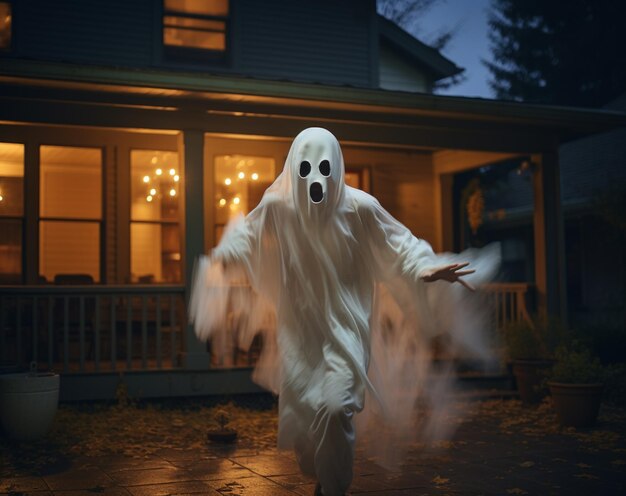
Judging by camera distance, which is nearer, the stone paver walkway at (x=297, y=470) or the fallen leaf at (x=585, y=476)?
the stone paver walkway at (x=297, y=470)

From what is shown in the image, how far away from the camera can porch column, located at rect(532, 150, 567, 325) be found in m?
12.0

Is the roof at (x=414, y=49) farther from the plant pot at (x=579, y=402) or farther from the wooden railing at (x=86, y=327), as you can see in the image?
the plant pot at (x=579, y=402)

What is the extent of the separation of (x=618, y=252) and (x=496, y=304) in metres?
7.28

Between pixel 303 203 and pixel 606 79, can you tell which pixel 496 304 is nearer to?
pixel 303 203

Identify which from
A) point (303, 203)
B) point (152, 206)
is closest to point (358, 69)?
point (152, 206)

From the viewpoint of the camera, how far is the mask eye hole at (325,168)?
4.88 meters

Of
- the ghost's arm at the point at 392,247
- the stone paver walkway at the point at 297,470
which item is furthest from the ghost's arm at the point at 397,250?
the stone paver walkway at the point at 297,470

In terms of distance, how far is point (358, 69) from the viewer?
13.5 m

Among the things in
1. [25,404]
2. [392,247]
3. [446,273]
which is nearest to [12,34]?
[25,404]

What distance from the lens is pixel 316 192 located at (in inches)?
191

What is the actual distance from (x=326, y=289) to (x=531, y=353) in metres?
6.11

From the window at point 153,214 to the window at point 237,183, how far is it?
2.15 feet

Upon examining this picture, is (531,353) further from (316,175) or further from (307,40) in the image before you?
(316,175)

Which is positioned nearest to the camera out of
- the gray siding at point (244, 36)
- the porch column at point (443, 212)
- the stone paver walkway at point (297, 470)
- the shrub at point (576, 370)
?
the stone paver walkway at point (297, 470)
